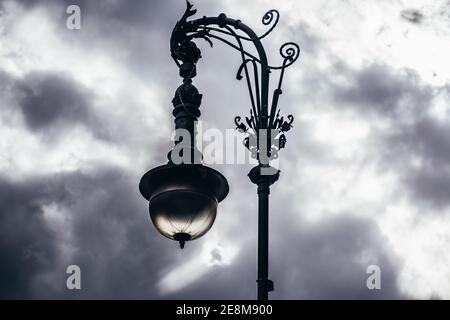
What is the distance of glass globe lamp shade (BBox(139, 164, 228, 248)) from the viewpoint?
5809 millimetres

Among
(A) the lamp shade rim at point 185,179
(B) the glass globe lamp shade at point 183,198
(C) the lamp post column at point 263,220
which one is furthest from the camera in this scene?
(C) the lamp post column at point 263,220

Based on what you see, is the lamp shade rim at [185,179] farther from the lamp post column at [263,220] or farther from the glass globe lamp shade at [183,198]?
the lamp post column at [263,220]

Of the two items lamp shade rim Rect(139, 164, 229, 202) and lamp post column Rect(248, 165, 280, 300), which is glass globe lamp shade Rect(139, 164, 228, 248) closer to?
lamp shade rim Rect(139, 164, 229, 202)

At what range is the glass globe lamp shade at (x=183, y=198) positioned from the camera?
581 centimetres

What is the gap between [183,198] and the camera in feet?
19.1

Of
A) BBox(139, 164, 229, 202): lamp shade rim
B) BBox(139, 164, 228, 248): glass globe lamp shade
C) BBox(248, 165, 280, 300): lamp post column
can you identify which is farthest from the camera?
BBox(248, 165, 280, 300): lamp post column

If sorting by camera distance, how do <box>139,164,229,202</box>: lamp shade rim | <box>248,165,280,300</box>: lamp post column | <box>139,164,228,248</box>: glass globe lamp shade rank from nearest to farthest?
<box>139,164,228,248</box>: glass globe lamp shade, <box>139,164,229,202</box>: lamp shade rim, <box>248,165,280,300</box>: lamp post column

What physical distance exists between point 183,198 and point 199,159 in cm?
63

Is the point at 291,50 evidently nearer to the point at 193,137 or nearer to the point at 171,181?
the point at 193,137

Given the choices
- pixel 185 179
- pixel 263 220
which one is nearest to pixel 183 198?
pixel 185 179

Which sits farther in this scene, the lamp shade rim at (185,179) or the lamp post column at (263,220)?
the lamp post column at (263,220)

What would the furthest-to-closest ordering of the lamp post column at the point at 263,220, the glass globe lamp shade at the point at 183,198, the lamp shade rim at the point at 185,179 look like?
the lamp post column at the point at 263,220 < the lamp shade rim at the point at 185,179 < the glass globe lamp shade at the point at 183,198
